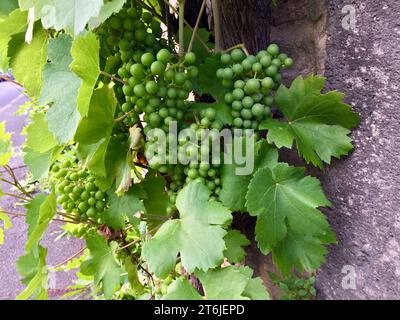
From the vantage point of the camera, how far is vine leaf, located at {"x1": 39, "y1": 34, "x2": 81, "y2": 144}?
0.66 meters

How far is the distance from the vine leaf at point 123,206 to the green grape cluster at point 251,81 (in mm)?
293

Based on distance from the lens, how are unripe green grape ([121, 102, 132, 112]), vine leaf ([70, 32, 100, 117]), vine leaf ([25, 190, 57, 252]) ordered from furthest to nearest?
vine leaf ([25, 190, 57, 252]) < unripe green grape ([121, 102, 132, 112]) < vine leaf ([70, 32, 100, 117])

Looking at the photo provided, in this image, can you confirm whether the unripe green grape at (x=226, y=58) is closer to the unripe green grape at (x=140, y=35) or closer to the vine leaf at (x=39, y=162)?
the unripe green grape at (x=140, y=35)

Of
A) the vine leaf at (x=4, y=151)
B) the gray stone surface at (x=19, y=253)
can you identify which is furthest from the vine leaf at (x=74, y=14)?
the gray stone surface at (x=19, y=253)

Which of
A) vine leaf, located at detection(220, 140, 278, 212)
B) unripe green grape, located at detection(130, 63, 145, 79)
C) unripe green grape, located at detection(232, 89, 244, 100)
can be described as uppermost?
unripe green grape, located at detection(130, 63, 145, 79)

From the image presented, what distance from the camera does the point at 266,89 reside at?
0.70m

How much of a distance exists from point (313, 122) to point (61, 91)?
50cm

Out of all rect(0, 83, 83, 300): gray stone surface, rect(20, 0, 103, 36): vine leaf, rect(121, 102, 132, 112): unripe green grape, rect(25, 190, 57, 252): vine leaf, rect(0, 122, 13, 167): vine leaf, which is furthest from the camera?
rect(0, 83, 83, 300): gray stone surface

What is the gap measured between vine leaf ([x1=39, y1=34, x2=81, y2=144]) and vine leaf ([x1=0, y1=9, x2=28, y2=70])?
100mm

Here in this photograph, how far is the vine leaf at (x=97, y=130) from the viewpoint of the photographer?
708 millimetres

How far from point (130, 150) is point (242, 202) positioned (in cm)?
26

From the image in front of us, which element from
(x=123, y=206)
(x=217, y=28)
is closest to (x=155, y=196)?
(x=123, y=206)

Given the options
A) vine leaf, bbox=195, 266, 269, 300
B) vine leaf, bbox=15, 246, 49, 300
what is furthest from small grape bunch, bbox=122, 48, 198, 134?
vine leaf, bbox=15, 246, 49, 300

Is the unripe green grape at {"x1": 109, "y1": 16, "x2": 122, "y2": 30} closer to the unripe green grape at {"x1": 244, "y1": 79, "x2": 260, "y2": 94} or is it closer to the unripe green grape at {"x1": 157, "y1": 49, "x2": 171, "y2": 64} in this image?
the unripe green grape at {"x1": 157, "y1": 49, "x2": 171, "y2": 64}
